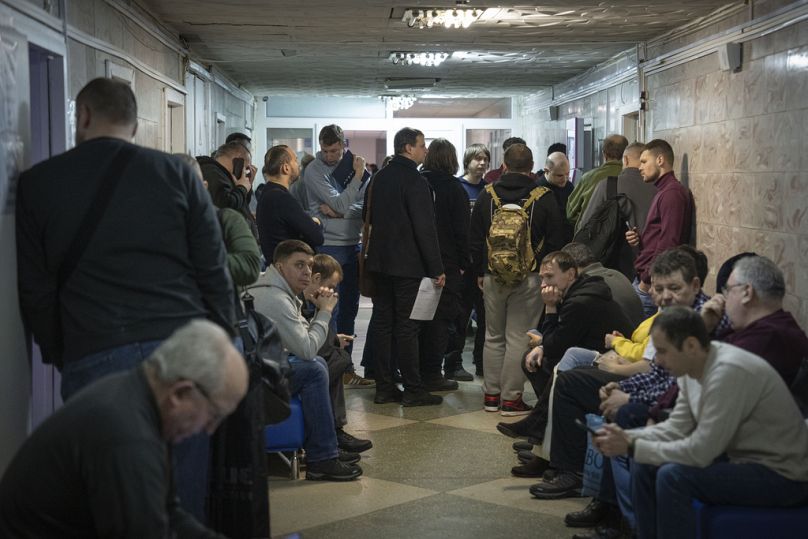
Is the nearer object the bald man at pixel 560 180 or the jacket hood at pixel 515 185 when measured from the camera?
the jacket hood at pixel 515 185

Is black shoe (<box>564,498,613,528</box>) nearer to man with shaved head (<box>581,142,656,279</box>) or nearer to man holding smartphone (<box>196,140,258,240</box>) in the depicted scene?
man holding smartphone (<box>196,140,258,240</box>)

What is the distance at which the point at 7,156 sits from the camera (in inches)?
127

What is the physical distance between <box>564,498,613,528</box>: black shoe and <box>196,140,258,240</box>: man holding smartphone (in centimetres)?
175

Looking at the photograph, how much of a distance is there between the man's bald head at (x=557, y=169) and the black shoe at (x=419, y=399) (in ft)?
6.90

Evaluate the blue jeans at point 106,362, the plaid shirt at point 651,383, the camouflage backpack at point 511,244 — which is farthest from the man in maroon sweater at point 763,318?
the camouflage backpack at point 511,244

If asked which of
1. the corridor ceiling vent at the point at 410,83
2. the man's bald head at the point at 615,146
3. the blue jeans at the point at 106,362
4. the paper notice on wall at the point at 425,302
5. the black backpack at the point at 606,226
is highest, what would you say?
the corridor ceiling vent at the point at 410,83

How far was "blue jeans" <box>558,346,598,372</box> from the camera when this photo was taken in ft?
15.1

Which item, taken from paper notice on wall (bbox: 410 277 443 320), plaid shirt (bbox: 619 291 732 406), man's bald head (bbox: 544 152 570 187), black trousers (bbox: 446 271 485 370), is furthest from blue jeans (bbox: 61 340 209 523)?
man's bald head (bbox: 544 152 570 187)

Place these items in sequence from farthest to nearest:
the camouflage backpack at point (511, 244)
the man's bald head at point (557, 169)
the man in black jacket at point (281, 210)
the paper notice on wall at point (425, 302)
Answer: the man's bald head at point (557, 169), the paper notice on wall at point (425, 302), the camouflage backpack at point (511, 244), the man in black jacket at point (281, 210)

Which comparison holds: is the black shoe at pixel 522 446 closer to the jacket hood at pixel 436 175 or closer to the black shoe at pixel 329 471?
the black shoe at pixel 329 471

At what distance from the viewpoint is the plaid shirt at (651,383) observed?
3823 mm

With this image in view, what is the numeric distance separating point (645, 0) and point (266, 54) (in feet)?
13.1

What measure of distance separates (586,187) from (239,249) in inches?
150

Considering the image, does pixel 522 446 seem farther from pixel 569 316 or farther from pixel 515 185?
pixel 515 185
